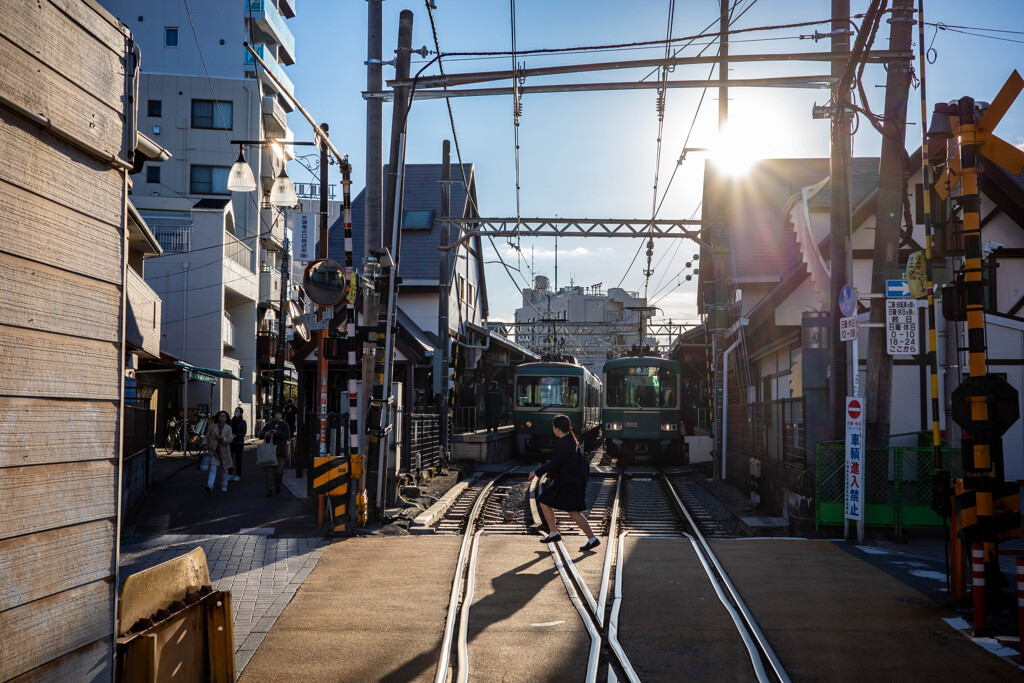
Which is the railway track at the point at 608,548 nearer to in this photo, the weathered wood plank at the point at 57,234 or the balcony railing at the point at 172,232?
the weathered wood plank at the point at 57,234

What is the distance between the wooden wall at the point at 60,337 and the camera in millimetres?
3207

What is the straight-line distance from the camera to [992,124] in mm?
6590

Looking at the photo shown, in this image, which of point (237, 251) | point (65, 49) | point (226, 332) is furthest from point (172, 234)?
point (65, 49)

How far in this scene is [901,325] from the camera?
1055 cm

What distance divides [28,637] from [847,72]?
402 inches

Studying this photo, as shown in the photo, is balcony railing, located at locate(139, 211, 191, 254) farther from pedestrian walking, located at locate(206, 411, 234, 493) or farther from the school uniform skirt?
the school uniform skirt

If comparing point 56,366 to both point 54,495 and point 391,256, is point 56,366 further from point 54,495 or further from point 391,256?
point 391,256

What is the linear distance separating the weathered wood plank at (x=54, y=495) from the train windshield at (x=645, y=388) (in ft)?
71.3

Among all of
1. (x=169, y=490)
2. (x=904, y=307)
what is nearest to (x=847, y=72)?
(x=904, y=307)

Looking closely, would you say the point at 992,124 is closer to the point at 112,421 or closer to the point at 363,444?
the point at 112,421

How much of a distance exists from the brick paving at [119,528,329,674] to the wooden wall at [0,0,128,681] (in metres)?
2.13

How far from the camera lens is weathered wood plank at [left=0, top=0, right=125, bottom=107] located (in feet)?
10.7

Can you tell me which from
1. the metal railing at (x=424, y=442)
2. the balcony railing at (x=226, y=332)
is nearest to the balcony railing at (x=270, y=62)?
the balcony railing at (x=226, y=332)

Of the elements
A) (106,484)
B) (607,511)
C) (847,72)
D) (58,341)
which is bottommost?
(607,511)
